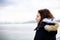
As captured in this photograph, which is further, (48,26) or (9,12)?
(9,12)

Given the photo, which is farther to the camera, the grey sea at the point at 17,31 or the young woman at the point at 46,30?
the grey sea at the point at 17,31

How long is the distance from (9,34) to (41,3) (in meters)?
0.80

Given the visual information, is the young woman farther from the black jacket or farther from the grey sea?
the grey sea

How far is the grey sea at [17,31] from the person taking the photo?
2861mm

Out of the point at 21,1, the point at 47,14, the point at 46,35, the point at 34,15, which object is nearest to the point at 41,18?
the point at 47,14

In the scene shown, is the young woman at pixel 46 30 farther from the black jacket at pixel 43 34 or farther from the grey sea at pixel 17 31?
the grey sea at pixel 17 31

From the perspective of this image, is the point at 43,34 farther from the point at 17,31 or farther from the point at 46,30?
the point at 17,31

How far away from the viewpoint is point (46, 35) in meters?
2.15

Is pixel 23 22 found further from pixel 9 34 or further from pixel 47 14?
pixel 47 14

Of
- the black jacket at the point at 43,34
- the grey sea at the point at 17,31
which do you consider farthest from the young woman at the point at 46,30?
the grey sea at the point at 17,31

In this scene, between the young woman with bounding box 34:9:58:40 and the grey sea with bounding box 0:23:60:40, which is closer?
the young woman with bounding box 34:9:58:40

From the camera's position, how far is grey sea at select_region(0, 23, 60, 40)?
2.86 metres

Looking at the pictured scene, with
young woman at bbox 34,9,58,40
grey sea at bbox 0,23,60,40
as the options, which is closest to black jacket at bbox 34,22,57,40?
young woman at bbox 34,9,58,40

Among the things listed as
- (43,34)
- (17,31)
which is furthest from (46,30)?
(17,31)
